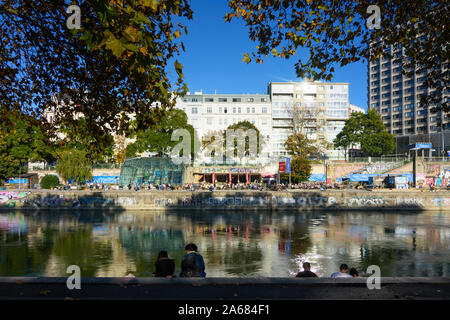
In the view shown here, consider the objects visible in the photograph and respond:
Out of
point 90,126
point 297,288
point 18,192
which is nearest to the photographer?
point 297,288

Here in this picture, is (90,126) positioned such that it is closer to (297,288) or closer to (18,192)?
(297,288)

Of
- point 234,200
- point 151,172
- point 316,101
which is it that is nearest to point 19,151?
point 151,172

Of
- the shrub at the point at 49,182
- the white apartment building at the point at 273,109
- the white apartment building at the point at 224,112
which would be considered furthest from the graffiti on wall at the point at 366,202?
the white apartment building at the point at 224,112

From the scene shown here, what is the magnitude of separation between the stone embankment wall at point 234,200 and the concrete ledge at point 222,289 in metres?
47.7

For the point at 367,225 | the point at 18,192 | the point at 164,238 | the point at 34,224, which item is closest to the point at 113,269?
the point at 164,238

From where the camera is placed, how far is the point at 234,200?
181 feet

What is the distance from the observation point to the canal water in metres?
22.2

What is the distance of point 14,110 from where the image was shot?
13070 millimetres

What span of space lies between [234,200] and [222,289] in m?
48.3

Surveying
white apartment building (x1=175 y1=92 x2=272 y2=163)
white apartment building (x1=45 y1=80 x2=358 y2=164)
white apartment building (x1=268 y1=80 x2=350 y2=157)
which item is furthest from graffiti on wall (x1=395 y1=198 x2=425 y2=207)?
white apartment building (x1=268 y1=80 x2=350 y2=157)

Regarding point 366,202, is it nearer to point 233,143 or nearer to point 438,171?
point 438,171
